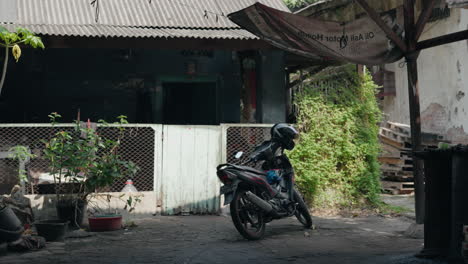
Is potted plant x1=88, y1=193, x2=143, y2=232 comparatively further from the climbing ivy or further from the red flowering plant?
the climbing ivy

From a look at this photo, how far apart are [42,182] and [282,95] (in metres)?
4.98

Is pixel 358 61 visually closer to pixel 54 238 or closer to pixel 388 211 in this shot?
pixel 388 211

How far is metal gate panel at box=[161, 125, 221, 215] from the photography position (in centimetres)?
910

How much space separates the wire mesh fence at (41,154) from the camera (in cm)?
858

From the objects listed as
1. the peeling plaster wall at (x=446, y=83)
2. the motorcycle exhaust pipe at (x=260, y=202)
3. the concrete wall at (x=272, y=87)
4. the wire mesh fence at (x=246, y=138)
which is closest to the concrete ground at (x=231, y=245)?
the motorcycle exhaust pipe at (x=260, y=202)

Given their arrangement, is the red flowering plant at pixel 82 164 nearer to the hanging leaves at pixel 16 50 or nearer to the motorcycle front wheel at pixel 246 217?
the hanging leaves at pixel 16 50

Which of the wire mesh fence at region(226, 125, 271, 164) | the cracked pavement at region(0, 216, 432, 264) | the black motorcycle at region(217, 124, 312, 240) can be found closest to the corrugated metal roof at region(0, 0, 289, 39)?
the wire mesh fence at region(226, 125, 271, 164)

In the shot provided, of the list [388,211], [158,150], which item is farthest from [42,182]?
[388,211]

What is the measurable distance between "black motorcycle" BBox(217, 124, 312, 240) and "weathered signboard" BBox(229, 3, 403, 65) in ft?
4.06

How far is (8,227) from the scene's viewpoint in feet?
19.1

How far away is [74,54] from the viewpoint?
11.5 meters

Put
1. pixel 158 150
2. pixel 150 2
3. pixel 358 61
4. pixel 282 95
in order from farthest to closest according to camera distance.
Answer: pixel 150 2, pixel 282 95, pixel 158 150, pixel 358 61

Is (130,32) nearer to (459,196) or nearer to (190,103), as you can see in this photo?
(190,103)

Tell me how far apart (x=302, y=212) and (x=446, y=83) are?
9837 mm
